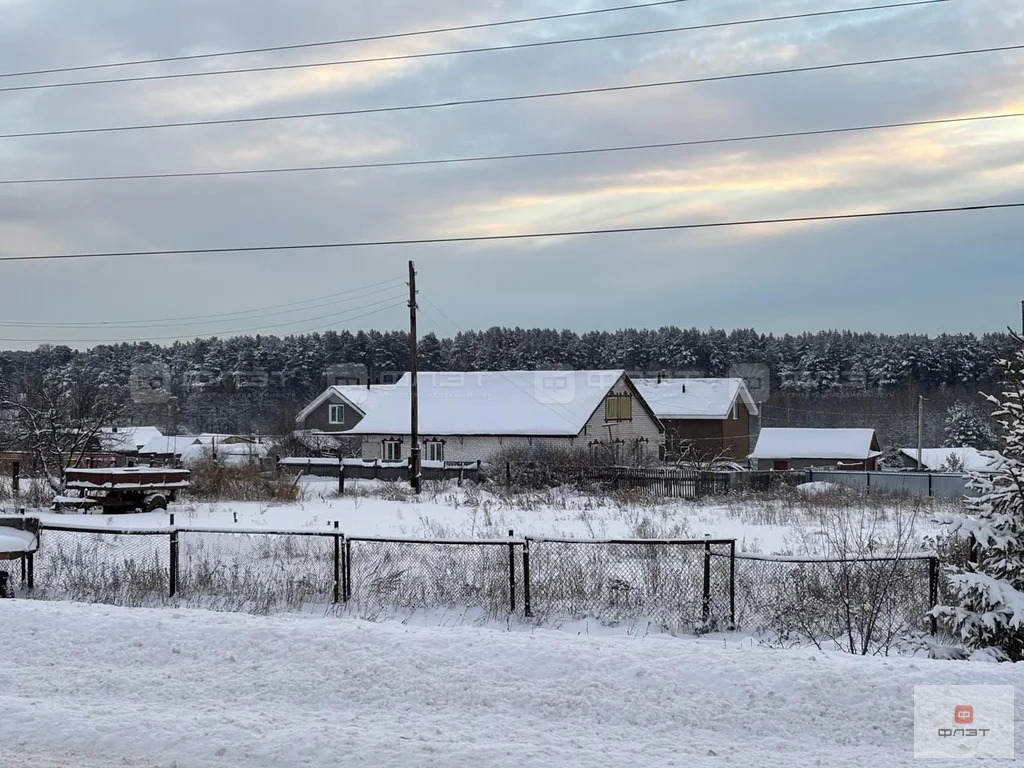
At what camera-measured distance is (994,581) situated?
330 inches

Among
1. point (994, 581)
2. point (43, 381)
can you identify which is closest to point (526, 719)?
point (994, 581)

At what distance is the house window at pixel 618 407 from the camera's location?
49.4m

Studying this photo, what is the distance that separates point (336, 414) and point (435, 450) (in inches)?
823

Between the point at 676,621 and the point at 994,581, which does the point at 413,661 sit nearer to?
the point at 676,621

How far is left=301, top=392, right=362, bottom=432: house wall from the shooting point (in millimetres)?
65056

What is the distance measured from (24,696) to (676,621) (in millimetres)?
6980

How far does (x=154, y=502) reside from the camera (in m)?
24.9

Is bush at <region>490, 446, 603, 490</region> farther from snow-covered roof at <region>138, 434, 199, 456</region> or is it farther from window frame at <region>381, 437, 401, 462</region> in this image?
snow-covered roof at <region>138, 434, 199, 456</region>

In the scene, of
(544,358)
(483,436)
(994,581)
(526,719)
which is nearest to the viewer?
(526,719)

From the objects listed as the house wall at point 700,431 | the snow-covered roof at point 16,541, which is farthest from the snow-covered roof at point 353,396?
the snow-covered roof at point 16,541

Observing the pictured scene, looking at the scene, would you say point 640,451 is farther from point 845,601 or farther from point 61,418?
point 845,601

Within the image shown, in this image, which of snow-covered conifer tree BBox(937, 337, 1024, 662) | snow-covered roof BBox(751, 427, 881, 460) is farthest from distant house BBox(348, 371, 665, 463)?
snow-covered conifer tree BBox(937, 337, 1024, 662)

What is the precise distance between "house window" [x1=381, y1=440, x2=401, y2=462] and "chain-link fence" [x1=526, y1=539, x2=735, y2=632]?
3489cm

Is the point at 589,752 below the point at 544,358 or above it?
below
